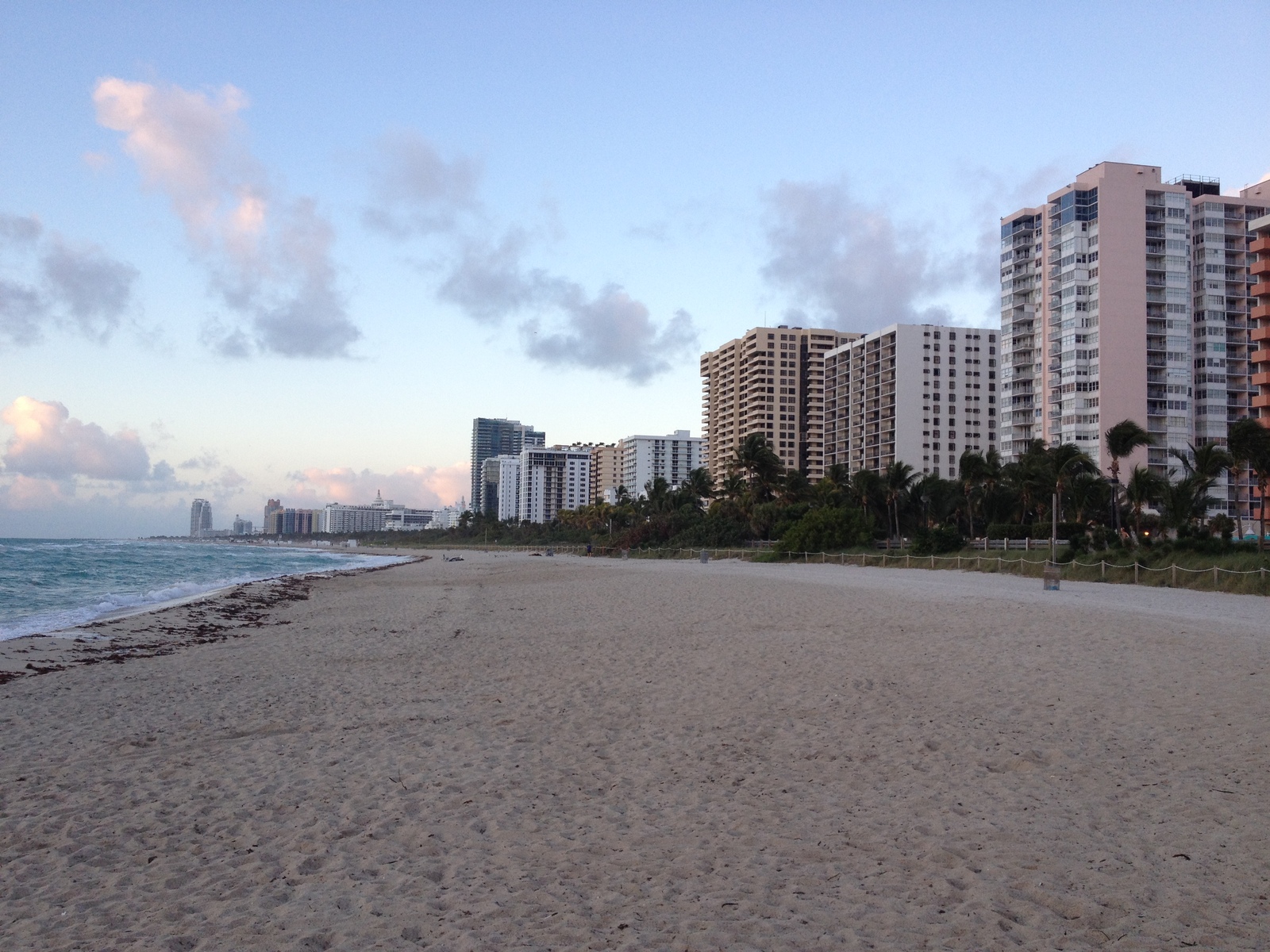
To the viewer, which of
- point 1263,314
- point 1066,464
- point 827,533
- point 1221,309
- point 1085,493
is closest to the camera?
point 1066,464

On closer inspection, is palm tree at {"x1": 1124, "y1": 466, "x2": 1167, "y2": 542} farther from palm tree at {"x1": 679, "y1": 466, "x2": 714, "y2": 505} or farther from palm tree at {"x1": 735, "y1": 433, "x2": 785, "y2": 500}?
palm tree at {"x1": 679, "y1": 466, "x2": 714, "y2": 505}

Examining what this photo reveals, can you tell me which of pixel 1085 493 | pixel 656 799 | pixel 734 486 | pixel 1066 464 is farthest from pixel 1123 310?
pixel 656 799

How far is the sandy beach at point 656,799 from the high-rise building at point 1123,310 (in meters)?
84.8

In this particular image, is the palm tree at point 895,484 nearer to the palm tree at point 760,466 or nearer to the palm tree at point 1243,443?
the palm tree at point 760,466

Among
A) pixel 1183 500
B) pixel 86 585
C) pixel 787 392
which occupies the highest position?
pixel 787 392

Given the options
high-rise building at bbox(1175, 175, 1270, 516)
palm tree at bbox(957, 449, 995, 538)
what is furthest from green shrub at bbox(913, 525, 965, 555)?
high-rise building at bbox(1175, 175, 1270, 516)

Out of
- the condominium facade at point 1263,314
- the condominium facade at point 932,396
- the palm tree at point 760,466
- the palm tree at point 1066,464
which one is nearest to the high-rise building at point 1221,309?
the condominium facade at point 1263,314

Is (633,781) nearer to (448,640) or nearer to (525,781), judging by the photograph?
(525,781)

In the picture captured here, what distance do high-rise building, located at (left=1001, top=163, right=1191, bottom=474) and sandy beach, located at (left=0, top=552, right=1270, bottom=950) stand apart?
84773 millimetres

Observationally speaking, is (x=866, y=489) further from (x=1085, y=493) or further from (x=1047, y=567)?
(x=1047, y=567)

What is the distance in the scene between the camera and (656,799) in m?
6.40

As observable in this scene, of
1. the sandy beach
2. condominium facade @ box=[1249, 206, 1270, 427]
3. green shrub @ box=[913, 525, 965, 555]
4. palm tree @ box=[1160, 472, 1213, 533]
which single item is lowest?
the sandy beach

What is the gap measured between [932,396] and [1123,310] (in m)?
33.0

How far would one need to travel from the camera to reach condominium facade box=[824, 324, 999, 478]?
11956 centimetres
